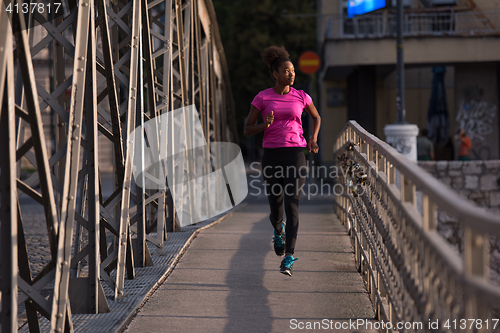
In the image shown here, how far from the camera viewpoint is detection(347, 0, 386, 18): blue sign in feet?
53.3

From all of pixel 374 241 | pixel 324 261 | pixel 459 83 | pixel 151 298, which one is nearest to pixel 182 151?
pixel 324 261

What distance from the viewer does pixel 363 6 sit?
17516 millimetres

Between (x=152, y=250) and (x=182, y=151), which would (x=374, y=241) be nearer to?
(x=152, y=250)

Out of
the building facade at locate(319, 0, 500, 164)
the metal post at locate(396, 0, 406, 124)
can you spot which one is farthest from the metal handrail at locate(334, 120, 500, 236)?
the building facade at locate(319, 0, 500, 164)

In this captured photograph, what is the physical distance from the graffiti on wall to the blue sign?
4675mm

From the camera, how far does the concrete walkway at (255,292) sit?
4.05m

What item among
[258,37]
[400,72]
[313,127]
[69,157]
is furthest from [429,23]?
[258,37]

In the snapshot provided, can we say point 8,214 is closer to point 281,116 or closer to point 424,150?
point 281,116

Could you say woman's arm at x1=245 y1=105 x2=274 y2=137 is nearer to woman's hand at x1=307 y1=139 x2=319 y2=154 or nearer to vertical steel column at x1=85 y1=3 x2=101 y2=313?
woman's hand at x1=307 y1=139 x2=319 y2=154

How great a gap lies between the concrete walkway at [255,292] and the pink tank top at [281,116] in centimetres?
111

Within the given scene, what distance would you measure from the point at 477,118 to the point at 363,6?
5901 mm

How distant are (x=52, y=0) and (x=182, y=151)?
3.65 metres

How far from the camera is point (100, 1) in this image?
4492 millimetres

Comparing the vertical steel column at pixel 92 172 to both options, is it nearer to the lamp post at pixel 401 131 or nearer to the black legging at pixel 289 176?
the black legging at pixel 289 176
